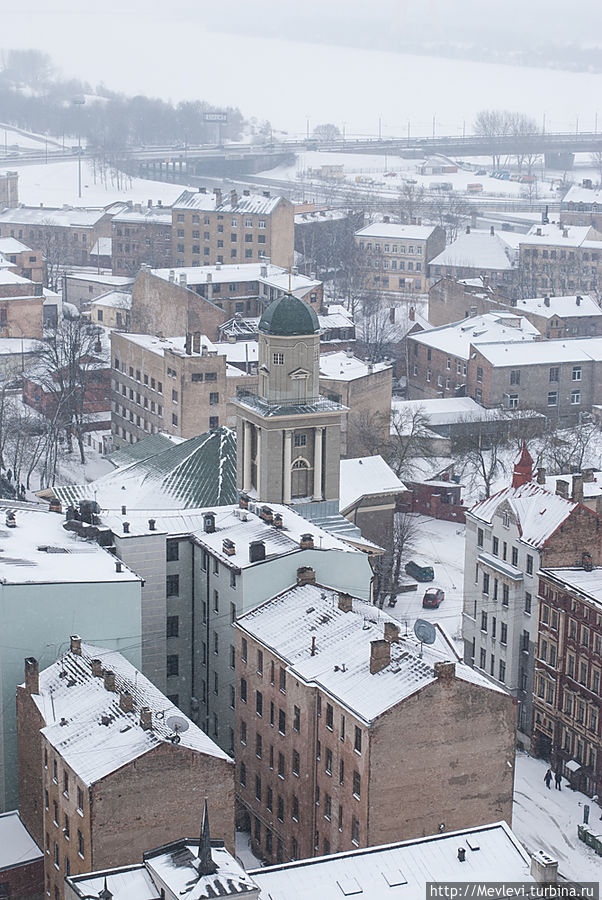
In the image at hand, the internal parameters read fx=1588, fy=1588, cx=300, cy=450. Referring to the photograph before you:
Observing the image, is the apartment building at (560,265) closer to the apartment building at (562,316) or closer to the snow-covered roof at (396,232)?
the snow-covered roof at (396,232)

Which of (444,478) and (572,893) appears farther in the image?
(444,478)

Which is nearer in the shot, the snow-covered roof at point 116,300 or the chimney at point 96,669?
the chimney at point 96,669

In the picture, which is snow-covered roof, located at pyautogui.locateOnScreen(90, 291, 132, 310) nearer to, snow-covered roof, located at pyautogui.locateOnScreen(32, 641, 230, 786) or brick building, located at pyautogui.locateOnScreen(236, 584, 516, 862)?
brick building, located at pyautogui.locateOnScreen(236, 584, 516, 862)

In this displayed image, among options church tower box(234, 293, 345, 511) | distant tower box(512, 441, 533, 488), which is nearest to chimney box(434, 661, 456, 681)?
distant tower box(512, 441, 533, 488)

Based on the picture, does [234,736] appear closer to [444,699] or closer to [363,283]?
[444,699]

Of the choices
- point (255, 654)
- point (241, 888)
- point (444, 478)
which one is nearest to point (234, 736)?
point (255, 654)

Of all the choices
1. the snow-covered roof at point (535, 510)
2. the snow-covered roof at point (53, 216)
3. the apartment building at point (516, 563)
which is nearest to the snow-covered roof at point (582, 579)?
the apartment building at point (516, 563)

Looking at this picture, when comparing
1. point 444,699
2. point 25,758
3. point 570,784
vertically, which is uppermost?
point 444,699
